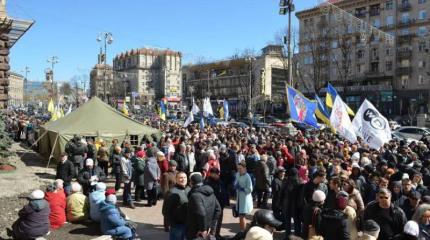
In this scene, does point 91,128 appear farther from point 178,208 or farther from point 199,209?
point 199,209

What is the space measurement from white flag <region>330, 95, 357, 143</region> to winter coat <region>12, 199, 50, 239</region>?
9.42 meters

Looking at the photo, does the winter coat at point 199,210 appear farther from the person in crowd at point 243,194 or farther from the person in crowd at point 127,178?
the person in crowd at point 127,178

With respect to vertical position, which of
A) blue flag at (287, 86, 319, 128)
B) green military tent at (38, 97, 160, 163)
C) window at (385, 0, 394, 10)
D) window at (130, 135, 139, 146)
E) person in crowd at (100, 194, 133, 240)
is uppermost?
window at (385, 0, 394, 10)

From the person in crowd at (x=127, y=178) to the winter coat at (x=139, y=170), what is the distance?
0.24 meters

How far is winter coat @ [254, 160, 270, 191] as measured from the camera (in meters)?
12.3

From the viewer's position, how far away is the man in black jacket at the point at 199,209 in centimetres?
699

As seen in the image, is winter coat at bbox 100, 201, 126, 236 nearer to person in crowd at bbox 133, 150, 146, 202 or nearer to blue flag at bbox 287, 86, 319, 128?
person in crowd at bbox 133, 150, 146, 202

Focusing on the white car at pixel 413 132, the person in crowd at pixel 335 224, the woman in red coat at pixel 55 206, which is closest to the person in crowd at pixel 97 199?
the woman in red coat at pixel 55 206

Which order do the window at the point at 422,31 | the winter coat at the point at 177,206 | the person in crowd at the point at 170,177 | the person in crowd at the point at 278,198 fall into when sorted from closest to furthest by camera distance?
1. the winter coat at the point at 177,206
2. the person in crowd at the point at 278,198
3. the person in crowd at the point at 170,177
4. the window at the point at 422,31

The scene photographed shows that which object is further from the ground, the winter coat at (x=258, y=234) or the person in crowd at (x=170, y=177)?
the winter coat at (x=258, y=234)

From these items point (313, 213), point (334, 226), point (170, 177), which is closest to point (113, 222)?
point (170, 177)

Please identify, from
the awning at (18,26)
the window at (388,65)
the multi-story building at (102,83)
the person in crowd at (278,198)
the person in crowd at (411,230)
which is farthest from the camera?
the multi-story building at (102,83)

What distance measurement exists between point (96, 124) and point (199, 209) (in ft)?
47.0

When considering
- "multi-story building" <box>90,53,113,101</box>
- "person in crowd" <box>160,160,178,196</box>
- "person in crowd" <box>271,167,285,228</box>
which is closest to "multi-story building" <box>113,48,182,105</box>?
"multi-story building" <box>90,53,113,101</box>
